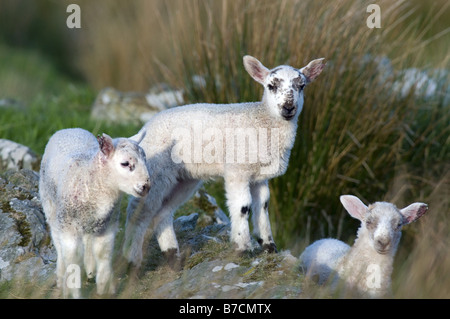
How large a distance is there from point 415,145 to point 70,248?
490 cm

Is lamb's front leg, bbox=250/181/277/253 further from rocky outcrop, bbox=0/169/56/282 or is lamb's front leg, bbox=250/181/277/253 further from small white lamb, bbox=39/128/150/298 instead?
rocky outcrop, bbox=0/169/56/282

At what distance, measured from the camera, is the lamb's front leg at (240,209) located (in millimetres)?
5336

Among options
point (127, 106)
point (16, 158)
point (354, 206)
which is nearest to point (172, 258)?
point (354, 206)

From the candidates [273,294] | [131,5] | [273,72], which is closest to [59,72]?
[131,5]

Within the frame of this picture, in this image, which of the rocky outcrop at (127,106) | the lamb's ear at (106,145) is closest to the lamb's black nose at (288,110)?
the lamb's ear at (106,145)

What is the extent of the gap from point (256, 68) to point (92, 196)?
1.67m

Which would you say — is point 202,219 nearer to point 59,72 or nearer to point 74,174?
point 74,174

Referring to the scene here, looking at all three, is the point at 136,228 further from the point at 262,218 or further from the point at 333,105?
the point at 333,105

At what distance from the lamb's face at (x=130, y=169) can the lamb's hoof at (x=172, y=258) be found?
3.58 feet

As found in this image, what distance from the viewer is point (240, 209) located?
210 inches

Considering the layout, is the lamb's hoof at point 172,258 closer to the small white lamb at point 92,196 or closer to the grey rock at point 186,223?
the grey rock at point 186,223

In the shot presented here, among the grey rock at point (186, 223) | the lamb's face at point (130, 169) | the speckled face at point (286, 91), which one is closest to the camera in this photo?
the lamb's face at point (130, 169)

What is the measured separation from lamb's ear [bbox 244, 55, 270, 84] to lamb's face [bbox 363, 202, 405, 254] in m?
1.30

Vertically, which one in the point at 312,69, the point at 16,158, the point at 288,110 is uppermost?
the point at 312,69
